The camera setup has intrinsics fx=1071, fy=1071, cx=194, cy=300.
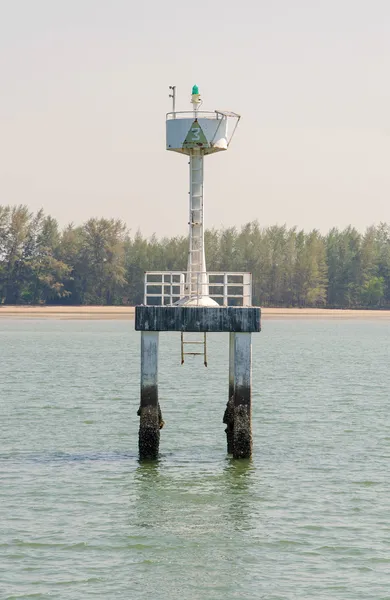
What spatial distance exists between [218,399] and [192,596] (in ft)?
94.8

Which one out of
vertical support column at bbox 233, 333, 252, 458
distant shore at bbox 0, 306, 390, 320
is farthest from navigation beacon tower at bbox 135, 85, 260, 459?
distant shore at bbox 0, 306, 390, 320

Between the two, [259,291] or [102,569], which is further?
[259,291]

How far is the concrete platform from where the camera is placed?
2800cm

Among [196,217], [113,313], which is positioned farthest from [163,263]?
[196,217]

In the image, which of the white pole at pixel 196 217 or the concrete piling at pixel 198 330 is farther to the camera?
the white pole at pixel 196 217

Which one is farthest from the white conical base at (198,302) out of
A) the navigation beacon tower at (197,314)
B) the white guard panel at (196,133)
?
the white guard panel at (196,133)

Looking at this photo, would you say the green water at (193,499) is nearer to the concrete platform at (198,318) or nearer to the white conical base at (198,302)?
the concrete platform at (198,318)

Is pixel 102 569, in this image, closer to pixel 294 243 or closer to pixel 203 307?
pixel 203 307

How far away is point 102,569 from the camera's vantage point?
67.6 ft

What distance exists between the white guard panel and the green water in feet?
29.7

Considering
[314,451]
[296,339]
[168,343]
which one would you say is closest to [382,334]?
[296,339]

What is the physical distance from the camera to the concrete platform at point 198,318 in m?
28.0

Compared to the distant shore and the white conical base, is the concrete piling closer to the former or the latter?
the white conical base

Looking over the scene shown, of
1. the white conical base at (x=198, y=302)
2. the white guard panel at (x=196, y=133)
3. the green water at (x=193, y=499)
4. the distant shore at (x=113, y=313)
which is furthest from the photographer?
the distant shore at (x=113, y=313)
